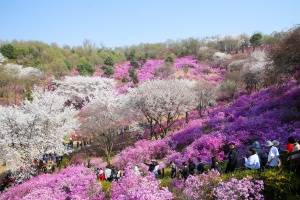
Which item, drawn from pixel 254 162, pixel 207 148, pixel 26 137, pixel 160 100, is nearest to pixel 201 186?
pixel 254 162

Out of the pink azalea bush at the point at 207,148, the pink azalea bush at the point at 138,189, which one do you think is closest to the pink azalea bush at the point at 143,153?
the pink azalea bush at the point at 207,148

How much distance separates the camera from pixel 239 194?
8.91m

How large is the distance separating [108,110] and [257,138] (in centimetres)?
1668

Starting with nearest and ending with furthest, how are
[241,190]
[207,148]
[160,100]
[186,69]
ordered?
[241,190] < [207,148] < [160,100] < [186,69]

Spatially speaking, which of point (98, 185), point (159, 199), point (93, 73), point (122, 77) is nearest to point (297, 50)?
point (159, 199)

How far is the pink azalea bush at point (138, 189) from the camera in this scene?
31.8 ft

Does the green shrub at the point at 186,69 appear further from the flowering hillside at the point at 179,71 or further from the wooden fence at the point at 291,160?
the wooden fence at the point at 291,160

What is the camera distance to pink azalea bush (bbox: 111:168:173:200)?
968cm

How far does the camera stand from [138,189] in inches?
389

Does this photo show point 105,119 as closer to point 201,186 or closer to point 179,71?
point 201,186

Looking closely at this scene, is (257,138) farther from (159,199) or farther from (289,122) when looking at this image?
(159,199)

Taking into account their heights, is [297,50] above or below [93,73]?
above

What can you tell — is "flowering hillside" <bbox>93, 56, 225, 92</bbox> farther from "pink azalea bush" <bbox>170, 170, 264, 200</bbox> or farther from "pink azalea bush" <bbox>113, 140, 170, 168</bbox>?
"pink azalea bush" <bbox>170, 170, 264, 200</bbox>

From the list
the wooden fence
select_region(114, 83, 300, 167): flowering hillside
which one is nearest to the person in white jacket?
the wooden fence
